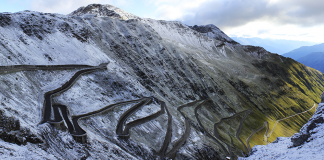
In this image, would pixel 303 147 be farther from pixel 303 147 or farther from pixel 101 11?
pixel 101 11

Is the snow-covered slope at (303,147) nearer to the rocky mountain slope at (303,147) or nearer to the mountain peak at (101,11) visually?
the rocky mountain slope at (303,147)

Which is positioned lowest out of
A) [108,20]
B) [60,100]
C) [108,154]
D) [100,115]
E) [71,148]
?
[108,154]

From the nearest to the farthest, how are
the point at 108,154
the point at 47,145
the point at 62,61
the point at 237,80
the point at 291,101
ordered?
the point at 47,145, the point at 108,154, the point at 62,61, the point at 237,80, the point at 291,101

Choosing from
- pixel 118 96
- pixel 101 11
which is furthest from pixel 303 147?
pixel 101 11

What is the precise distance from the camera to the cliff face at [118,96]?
91.0 feet

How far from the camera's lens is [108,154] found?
2820 centimetres

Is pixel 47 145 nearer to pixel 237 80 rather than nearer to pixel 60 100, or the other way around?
pixel 60 100

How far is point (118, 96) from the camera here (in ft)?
169

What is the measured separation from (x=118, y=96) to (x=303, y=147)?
1680 inches

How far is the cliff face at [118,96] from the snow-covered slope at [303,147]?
15.3 m

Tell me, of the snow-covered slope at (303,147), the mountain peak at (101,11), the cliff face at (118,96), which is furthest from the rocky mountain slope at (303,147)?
the mountain peak at (101,11)

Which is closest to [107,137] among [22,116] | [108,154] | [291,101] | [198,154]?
[108,154]

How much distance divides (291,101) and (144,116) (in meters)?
140

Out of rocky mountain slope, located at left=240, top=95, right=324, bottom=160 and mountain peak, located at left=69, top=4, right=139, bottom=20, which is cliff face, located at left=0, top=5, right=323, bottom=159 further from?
mountain peak, located at left=69, top=4, right=139, bottom=20
